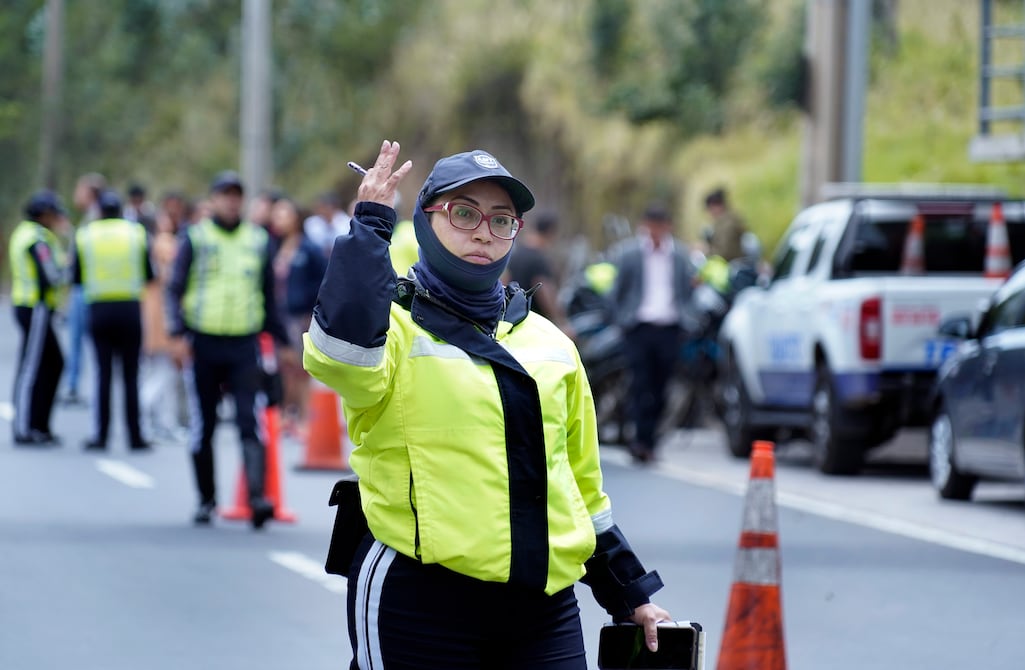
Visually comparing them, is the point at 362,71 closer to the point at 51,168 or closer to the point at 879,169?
the point at 51,168

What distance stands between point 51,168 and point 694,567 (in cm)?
3327

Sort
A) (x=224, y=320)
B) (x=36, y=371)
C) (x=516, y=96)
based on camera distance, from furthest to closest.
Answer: (x=516, y=96) → (x=36, y=371) → (x=224, y=320)

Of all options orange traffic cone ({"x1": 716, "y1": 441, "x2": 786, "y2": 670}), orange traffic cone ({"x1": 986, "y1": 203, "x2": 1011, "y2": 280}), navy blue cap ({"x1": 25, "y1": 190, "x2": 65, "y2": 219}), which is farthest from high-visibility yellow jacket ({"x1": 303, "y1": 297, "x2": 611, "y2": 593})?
navy blue cap ({"x1": 25, "y1": 190, "x2": 65, "y2": 219})

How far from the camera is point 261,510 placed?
38.8 feet

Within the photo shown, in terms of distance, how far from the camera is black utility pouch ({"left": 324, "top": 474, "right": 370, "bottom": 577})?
15.2 ft

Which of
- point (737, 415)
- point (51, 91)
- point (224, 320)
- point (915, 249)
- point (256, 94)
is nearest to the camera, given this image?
point (224, 320)

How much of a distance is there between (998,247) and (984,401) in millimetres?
2553

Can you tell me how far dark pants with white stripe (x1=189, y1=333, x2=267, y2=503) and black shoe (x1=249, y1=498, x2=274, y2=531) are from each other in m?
0.04

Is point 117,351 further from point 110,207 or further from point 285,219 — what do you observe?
point 285,219

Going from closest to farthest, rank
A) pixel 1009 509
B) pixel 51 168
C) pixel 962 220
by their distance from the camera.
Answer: pixel 1009 509, pixel 962 220, pixel 51 168

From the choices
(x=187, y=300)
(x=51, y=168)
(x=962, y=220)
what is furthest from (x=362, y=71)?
(x=187, y=300)

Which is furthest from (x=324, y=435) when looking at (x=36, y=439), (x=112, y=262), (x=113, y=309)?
(x=36, y=439)

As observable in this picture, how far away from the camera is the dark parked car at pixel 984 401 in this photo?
13.1 meters

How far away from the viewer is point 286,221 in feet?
63.9
